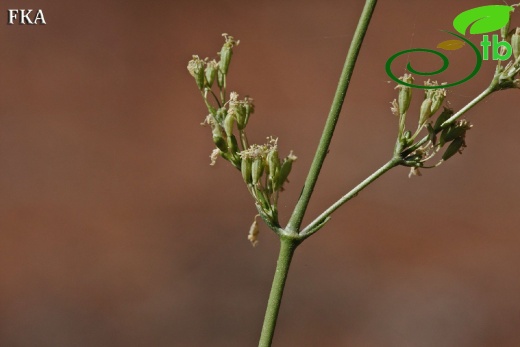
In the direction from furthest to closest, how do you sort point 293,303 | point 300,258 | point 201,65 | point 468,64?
point 468,64 < point 300,258 < point 293,303 < point 201,65

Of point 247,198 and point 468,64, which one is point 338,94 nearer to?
point 247,198

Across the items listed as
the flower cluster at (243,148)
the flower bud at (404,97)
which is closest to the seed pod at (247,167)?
the flower cluster at (243,148)

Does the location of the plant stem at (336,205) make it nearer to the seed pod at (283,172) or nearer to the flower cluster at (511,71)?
the seed pod at (283,172)

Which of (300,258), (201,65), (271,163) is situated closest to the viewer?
(271,163)

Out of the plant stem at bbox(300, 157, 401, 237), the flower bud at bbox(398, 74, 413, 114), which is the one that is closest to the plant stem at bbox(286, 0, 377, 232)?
the plant stem at bbox(300, 157, 401, 237)

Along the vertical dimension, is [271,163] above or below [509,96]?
below

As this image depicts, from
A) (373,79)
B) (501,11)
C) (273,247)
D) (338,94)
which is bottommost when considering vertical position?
(273,247)

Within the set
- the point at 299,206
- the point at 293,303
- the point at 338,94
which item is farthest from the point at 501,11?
the point at 293,303
